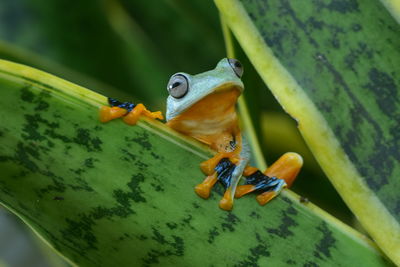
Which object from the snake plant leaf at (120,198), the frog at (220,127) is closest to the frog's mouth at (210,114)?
the frog at (220,127)

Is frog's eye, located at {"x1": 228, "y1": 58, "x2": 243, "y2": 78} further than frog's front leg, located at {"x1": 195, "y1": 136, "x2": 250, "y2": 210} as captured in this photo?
Yes

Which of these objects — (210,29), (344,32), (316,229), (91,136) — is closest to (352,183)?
(316,229)

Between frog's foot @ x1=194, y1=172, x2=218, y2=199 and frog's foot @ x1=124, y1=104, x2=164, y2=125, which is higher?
frog's foot @ x1=124, y1=104, x2=164, y2=125

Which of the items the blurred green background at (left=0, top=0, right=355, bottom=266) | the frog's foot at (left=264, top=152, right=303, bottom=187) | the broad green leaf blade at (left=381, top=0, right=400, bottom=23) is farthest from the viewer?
the blurred green background at (left=0, top=0, right=355, bottom=266)

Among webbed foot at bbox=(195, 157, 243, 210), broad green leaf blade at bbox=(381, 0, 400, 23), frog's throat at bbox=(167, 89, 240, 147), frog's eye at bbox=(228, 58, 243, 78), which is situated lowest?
webbed foot at bbox=(195, 157, 243, 210)

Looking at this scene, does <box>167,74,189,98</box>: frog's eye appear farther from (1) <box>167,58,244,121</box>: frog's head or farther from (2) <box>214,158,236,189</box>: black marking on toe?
(2) <box>214,158,236,189</box>: black marking on toe

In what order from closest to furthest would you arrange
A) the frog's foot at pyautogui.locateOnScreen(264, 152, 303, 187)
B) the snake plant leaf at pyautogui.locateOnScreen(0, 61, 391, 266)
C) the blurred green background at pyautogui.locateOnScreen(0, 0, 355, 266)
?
the snake plant leaf at pyautogui.locateOnScreen(0, 61, 391, 266), the frog's foot at pyautogui.locateOnScreen(264, 152, 303, 187), the blurred green background at pyautogui.locateOnScreen(0, 0, 355, 266)

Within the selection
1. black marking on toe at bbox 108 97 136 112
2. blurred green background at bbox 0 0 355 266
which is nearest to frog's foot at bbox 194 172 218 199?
black marking on toe at bbox 108 97 136 112

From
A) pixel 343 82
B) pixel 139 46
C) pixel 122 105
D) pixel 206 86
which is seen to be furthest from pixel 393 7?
pixel 139 46

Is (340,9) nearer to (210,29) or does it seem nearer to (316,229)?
(316,229)
